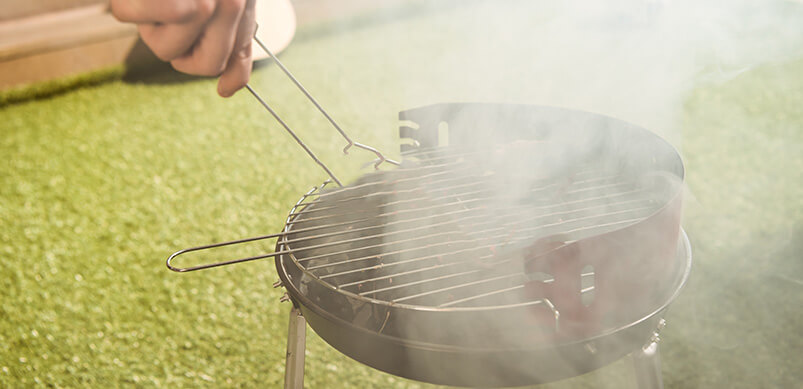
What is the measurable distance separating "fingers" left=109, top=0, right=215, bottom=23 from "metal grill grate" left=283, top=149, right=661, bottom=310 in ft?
1.63

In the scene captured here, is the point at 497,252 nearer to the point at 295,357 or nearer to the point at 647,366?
the point at 647,366

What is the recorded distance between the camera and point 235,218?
2.70 m

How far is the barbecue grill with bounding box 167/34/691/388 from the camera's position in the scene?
100 centimetres

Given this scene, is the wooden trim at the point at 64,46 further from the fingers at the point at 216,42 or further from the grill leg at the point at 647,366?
the grill leg at the point at 647,366

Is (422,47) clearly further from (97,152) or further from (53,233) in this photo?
(53,233)

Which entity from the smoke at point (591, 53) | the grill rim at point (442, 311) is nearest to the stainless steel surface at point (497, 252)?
the grill rim at point (442, 311)

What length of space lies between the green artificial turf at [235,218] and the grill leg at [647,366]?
0.11 feet

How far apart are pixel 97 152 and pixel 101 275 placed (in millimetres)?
1220

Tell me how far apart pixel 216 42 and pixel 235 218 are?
1.90m

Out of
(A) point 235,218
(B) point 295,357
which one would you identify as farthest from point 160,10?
(A) point 235,218

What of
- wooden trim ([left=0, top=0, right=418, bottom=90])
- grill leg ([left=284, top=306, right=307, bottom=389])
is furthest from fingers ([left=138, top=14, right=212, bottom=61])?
wooden trim ([left=0, top=0, right=418, bottom=90])

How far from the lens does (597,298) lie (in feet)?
3.36

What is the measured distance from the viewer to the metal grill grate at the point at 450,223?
1.16 meters

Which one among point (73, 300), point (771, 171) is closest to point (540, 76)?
point (771, 171)
